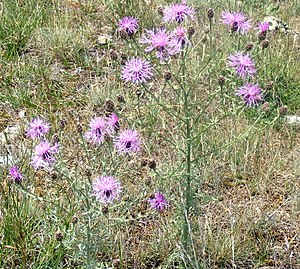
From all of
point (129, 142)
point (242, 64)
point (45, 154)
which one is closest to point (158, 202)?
point (129, 142)

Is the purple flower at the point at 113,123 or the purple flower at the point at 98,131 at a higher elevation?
the purple flower at the point at 113,123

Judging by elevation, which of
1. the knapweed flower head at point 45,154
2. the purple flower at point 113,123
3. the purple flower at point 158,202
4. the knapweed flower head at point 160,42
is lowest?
the purple flower at point 158,202

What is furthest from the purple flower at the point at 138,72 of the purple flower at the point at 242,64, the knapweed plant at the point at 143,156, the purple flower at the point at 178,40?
the purple flower at the point at 242,64

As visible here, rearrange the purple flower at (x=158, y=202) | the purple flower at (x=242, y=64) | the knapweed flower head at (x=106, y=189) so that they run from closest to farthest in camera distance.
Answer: the knapweed flower head at (x=106, y=189)
the purple flower at (x=242, y=64)
the purple flower at (x=158, y=202)

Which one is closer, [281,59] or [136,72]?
[136,72]

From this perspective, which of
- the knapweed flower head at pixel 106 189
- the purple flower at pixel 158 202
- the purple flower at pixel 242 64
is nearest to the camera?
the knapweed flower head at pixel 106 189

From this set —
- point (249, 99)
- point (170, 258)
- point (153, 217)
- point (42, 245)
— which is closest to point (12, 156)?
point (42, 245)

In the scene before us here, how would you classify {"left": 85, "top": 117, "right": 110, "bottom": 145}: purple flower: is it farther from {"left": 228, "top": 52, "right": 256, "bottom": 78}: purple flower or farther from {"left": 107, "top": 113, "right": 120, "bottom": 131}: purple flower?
{"left": 228, "top": 52, "right": 256, "bottom": 78}: purple flower

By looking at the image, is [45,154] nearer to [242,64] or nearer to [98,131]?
[98,131]

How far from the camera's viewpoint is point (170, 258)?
7.09ft

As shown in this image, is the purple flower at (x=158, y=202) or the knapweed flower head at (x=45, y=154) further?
the purple flower at (x=158, y=202)

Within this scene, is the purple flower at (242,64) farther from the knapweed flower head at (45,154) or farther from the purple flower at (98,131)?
the knapweed flower head at (45,154)

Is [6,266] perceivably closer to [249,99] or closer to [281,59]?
[249,99]

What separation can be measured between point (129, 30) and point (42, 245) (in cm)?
91
